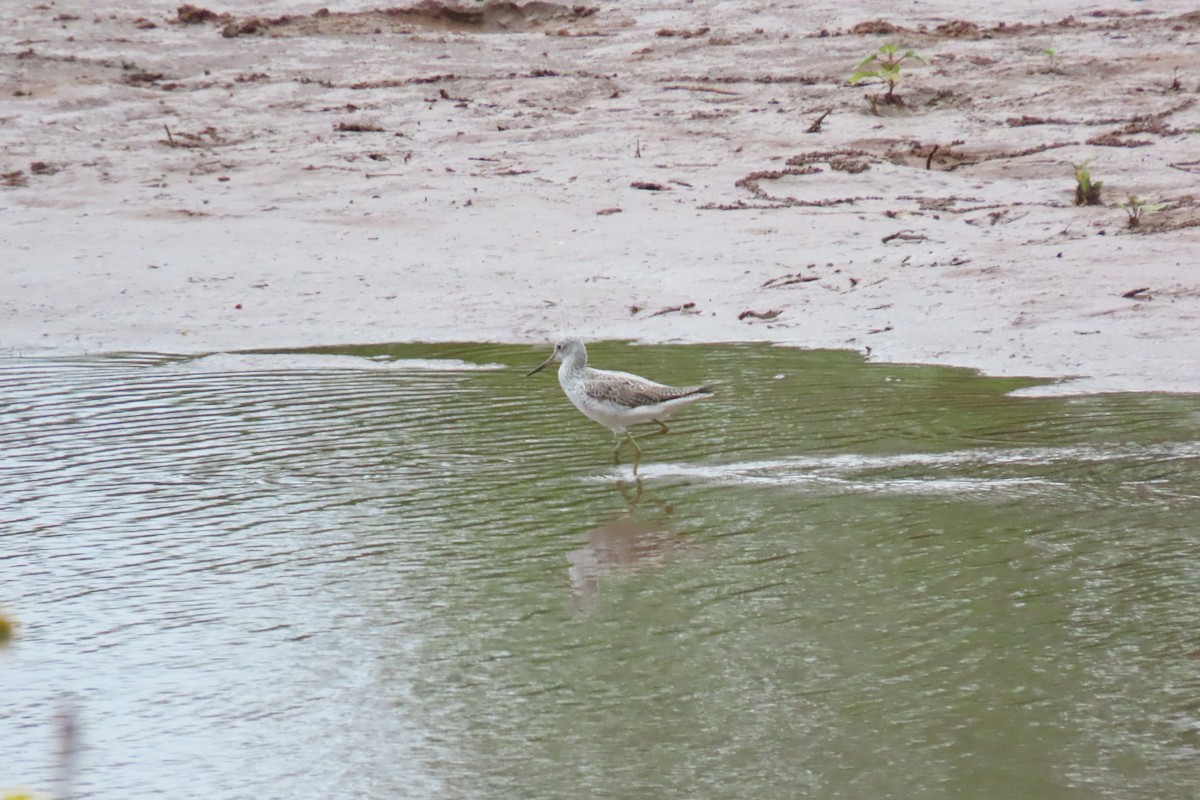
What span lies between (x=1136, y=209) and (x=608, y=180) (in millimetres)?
4766

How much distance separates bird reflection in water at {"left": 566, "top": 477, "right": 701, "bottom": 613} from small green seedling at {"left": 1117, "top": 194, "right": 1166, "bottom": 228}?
6563 millimetres

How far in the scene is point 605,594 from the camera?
20.3 ft

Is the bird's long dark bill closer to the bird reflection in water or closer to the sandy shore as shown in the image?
the sandy shore

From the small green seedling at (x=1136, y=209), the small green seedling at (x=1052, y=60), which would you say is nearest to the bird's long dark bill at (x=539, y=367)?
the small green seedling at (x=1136, y=209)

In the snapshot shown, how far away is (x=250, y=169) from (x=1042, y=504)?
1038cm

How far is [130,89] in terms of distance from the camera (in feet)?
57.5

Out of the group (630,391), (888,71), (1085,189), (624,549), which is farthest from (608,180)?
(624,549)

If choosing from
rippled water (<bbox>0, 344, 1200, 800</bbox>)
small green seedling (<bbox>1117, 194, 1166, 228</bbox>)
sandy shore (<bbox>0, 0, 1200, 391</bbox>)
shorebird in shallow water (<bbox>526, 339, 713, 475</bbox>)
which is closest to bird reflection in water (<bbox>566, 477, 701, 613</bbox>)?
rippled water (<bbox>0, 344, 1200, 800</bbox>)

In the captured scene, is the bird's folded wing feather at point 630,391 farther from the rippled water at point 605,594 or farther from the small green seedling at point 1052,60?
the small green seedling at point 1052,60

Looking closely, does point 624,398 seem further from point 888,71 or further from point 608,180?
point 888,71

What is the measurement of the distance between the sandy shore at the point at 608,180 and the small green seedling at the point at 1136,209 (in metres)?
Result: 0.07

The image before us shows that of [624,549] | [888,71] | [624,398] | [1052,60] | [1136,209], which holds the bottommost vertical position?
[624,549]

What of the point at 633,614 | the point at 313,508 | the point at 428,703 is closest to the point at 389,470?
the point at 313,508

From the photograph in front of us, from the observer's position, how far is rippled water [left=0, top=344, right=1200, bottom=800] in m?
4.67
